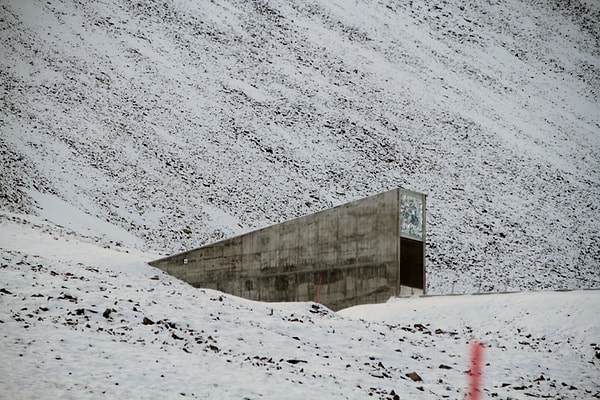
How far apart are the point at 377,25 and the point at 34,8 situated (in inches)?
1342

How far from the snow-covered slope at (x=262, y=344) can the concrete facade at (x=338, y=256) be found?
247cm

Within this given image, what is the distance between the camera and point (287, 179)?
45.8 meters

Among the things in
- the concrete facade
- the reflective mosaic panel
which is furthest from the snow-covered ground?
the reflective mosaic panel

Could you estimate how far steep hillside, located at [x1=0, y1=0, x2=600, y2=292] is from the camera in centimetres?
3931

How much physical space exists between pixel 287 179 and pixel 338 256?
75.9 ft

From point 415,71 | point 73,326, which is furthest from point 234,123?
point 73,326

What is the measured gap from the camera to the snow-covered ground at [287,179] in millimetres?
11922

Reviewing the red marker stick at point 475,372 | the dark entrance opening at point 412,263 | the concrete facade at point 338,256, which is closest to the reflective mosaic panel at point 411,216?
the concrete facade at point 338,256

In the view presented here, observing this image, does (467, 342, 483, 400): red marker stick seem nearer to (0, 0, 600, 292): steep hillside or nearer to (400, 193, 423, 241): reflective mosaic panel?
(400, 193, 423, 241): reflective mosaic panel

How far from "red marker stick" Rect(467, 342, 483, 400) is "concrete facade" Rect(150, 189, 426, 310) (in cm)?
642

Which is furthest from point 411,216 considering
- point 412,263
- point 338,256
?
point 338,256

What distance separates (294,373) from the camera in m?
11.2

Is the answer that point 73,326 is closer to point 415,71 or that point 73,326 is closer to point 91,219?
point 91,219

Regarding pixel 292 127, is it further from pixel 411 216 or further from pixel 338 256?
pixel 411 216
